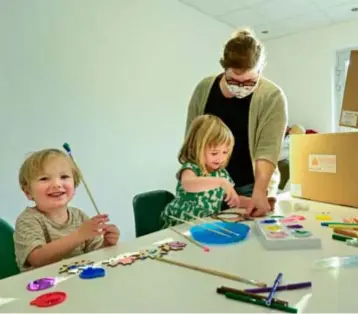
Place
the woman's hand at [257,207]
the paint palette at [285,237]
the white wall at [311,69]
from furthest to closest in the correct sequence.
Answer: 1. the white wall at [311,69]
2. the woman's hand at [257,207]
3. the paint palette at [285,237]

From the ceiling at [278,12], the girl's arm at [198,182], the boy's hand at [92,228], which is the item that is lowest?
the boy's hand at [92,228]

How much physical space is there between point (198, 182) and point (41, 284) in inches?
25.2

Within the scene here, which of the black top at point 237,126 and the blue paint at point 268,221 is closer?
the blue paint at point 268,221

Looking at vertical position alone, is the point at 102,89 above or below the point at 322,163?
above

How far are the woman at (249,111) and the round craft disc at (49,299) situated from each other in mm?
714

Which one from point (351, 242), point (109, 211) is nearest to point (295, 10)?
point (109, 211)

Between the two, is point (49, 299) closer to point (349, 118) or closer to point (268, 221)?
point (268, 221)

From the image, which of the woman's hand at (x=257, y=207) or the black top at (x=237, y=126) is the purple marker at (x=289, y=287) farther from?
the black top at (x=237, y=126)

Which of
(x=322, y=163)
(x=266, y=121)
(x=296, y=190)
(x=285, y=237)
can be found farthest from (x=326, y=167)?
(x=285, y=237)

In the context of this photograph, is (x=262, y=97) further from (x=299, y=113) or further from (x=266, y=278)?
(x=299, y=113)

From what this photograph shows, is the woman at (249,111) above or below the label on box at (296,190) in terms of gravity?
above

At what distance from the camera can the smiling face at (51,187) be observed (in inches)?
40.8

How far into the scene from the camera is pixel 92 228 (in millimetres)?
946

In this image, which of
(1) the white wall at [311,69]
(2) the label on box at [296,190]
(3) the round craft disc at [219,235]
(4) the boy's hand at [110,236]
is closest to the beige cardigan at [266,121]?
(2) the label on box at [296,190]
